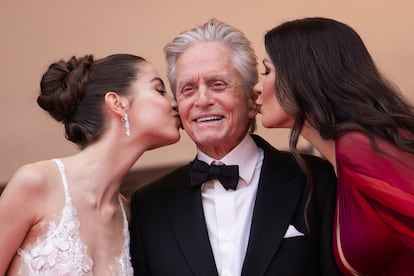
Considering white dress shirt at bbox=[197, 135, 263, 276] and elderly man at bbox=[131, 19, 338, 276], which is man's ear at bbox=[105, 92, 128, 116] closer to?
elderly man at bbox=[131, 19, 338, 276]

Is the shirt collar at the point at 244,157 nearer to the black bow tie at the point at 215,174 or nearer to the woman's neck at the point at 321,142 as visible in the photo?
the black bow tie at the point at 215,174

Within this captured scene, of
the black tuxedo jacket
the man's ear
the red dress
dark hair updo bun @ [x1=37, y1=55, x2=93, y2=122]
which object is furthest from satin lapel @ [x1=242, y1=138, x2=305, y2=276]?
dark hair updo bun @ [x1=37, y1=55, x2=93, y2=122]

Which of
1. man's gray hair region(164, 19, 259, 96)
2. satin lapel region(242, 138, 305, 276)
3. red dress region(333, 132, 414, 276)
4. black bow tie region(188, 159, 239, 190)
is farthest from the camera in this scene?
man's gray hair region(164, 19, 259, 96)

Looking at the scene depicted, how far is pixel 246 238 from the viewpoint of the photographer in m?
3.33

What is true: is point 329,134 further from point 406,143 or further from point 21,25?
point 21,25

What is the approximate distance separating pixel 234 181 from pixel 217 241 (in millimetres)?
212

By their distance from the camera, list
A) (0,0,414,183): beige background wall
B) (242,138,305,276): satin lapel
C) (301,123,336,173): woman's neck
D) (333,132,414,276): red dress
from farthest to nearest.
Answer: (0,0,414,183): beige background wall → (242,138,305,276): satin lapel → (301,123,336,173): woman's neck → (333,132,414,276): red dress

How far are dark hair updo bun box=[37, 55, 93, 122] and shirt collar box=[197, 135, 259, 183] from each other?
0.46 metres

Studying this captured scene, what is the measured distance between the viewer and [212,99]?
345 cm

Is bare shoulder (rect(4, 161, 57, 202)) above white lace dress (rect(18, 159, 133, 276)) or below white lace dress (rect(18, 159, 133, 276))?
above

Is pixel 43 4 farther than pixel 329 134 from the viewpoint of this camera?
Yes

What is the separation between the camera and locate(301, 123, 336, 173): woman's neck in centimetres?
312

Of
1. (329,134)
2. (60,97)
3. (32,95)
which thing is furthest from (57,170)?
(32,95)

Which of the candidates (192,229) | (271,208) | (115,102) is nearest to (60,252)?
(192,229)
